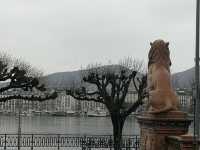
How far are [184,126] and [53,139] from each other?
20.2 meters

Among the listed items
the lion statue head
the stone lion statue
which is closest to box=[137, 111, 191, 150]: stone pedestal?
the stone lion statue

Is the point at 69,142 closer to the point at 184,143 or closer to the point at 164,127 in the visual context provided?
the point at 164,127

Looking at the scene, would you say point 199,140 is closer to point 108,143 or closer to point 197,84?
point 197,84

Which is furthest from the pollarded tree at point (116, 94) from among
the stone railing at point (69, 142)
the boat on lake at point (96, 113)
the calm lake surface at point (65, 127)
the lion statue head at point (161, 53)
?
the boat on lake at point (96, 113)

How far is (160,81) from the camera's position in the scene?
37.5 ft

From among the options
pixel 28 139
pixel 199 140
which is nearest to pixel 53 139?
pixel 28 139

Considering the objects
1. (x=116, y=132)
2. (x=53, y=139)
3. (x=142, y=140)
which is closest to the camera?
(x=142, y=140)

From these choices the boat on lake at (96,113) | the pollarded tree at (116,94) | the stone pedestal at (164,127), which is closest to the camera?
the stone pedestal at (164,127)

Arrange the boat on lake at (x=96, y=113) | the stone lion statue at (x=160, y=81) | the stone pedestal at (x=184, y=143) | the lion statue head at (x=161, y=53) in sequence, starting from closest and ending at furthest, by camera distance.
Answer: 1. the stone pedestal at (x=184, y=143)
2. the stone lion statue at (x=160, y=81)
3. the lion statue head at (x=161, y=53)
4. the boat on lake at (x=96, y=113)

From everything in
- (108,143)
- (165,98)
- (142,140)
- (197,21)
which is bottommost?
(108,143)

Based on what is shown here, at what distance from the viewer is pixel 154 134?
11.0 metres

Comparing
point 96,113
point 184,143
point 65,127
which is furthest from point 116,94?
point 96,113

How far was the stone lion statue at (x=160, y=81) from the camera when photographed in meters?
11.2

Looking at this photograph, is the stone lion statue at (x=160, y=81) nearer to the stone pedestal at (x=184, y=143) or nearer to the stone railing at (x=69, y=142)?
the stone pedestal at (x=184, y=143)
